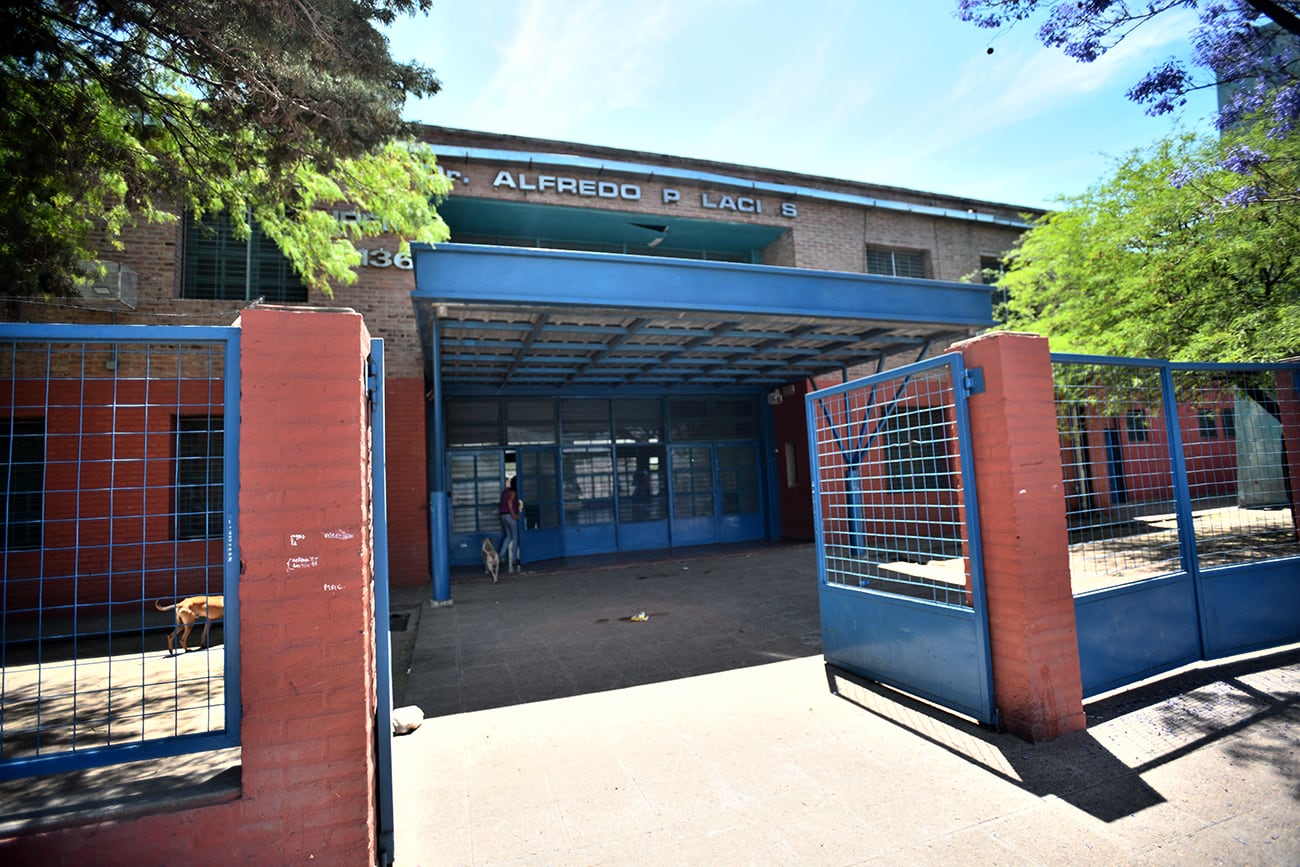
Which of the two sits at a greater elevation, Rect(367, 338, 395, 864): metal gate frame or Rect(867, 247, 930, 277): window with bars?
Rect(867, 247, 930, 277): window with bars

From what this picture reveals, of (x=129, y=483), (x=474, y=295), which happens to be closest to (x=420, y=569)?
(x=129, y=483)

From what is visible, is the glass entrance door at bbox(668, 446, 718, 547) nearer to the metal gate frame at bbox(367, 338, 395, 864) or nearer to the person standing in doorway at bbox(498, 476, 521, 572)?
the person standing in doorway at bbox(498, 476, 521, 572)

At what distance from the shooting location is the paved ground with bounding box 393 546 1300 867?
2.95m

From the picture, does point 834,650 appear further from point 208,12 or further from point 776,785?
point 208,12

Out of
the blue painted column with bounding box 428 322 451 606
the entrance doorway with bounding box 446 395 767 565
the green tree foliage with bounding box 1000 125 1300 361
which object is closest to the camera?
the green tree foliage with bounding box 1000 125 1300 361

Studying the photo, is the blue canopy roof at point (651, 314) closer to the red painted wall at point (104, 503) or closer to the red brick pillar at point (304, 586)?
the red painted wall at point (104, 503)

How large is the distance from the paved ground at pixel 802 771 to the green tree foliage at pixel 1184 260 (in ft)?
13.0

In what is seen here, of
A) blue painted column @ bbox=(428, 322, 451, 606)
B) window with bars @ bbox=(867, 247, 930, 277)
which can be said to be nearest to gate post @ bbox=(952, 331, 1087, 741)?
blue painted column @ bbox=(428, 322, 451, 606)

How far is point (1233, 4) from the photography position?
626cm

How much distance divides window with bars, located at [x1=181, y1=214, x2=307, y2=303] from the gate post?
1058 cm

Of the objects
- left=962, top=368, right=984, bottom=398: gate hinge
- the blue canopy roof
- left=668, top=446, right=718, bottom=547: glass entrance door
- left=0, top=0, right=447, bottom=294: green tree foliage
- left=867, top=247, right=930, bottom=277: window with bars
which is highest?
left=867, top=247, right=930, bottom=277: window with bars

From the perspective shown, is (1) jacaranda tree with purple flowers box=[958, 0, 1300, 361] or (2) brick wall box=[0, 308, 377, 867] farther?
(1) jacaranda tree with purple flowers box=[958, 0, 1300, 361]

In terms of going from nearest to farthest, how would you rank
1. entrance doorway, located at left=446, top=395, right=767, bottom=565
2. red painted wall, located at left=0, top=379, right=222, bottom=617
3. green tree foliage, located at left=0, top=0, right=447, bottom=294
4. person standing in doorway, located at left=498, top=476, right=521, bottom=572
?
green tree foliage, located at left=0, top=0, right=447, bottom=294 → red painted wall, located at left=0, top=379, right=222, bottom=617 → person standing in doorway, located at left=498, top=476, right=521, bottom=572 → entrance doorway, located at left=446, top=395, right=767, bottom=565

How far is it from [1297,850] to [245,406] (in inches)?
194
